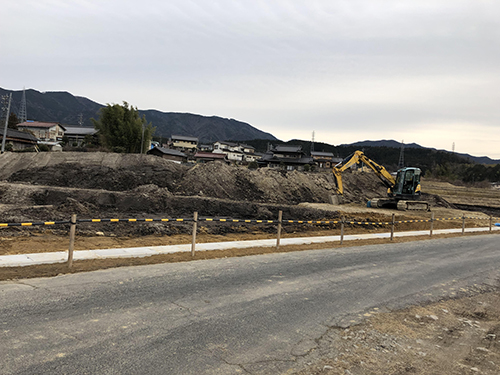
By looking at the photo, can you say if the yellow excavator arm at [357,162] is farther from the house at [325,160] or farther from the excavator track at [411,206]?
the house at [325,160]

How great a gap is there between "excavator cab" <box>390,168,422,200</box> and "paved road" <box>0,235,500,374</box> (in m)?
23.2

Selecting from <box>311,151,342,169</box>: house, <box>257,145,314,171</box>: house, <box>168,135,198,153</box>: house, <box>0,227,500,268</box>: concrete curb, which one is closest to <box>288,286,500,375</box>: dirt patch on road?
<box>0,227,500,268</box>: concrete curb

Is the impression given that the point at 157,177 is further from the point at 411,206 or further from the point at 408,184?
the point at 411,206

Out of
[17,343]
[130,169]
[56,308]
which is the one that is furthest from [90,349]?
[130,169]

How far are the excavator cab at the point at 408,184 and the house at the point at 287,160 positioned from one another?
111ft

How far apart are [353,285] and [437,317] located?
1.99m

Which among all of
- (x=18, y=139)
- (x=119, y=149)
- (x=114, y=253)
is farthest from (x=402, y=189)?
(x=18, y=139)

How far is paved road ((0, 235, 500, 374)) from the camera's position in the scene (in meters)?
4.15

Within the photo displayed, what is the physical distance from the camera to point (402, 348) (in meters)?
5.15

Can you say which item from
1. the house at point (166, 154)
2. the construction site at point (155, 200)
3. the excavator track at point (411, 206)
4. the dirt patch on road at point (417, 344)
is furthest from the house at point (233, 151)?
the dirt patch on road at point (417, 344)

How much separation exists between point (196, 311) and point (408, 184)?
30.9m

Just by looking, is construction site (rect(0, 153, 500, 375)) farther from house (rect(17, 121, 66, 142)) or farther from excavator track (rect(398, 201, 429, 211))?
house (rect(17, 121, 66, 142))

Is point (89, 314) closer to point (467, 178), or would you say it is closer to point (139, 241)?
point (139, 241)

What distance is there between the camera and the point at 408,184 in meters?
32.1
